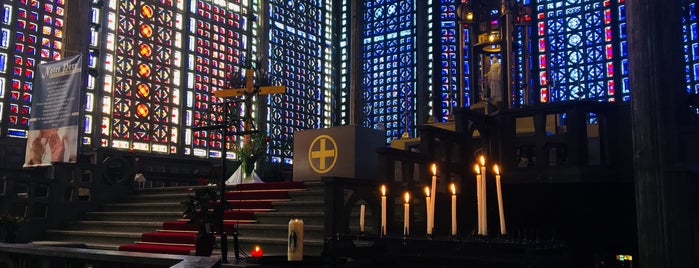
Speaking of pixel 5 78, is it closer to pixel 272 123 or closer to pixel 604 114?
pixel 272 123

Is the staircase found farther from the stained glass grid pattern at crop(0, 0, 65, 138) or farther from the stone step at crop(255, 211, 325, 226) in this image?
the stained glass grid pattern at crop(0, 0, 65, 138)

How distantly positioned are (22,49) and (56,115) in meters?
6.18

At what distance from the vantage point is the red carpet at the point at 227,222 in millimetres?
6883

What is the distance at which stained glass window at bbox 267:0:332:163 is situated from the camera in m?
20.0

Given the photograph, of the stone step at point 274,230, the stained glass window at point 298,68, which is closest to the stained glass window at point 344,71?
the stained glass window at point 298,68

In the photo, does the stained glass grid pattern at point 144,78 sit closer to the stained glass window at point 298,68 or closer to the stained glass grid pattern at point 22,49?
the stained glass grid pattern at point 22,49

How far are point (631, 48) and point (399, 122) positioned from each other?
49.4ft

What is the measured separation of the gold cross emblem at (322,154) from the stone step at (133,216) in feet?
6.13

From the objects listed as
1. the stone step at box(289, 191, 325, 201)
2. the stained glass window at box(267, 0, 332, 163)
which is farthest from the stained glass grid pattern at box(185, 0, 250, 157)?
the stone step at box(289, 191, 325, 201)

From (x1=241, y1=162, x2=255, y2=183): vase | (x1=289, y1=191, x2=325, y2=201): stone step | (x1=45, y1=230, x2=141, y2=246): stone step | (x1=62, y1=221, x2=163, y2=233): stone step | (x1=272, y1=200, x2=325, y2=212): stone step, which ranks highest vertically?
(x1=241, y1=162, x2=255, y2=183): vase

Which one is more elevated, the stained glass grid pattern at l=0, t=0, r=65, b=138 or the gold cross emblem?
the stained glass grid pattern at l=0, t=0, r=65, b=138

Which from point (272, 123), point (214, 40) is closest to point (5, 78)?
point (214, 40)

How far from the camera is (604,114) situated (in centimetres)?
581

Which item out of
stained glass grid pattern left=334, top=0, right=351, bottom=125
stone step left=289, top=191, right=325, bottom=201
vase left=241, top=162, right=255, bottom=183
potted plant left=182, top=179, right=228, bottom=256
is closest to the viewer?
potted plant left=182, top=179, right=228, bottom=256
